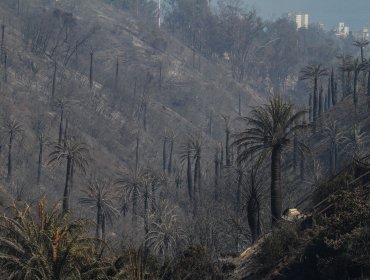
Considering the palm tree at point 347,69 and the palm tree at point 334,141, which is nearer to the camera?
the palm tree at point 334,141

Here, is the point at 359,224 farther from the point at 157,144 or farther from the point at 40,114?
the point at 157,144

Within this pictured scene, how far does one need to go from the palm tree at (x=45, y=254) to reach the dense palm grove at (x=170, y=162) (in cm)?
8

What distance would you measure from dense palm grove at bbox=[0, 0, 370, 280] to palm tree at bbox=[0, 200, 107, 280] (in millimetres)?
78

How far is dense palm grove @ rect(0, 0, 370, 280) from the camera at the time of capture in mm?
23020

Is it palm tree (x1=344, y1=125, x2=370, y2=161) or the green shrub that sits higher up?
palm tree (x1=344, y1=125, x2=370, y2=161)

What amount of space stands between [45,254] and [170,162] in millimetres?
77748

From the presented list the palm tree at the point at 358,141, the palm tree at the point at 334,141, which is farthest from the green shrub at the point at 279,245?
the palm tree at the point at 334,141

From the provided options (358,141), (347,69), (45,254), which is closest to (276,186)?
(45,254)

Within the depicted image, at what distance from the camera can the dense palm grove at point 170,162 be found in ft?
75.5

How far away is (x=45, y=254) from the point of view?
20922 mm

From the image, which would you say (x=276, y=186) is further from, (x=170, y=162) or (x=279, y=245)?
(x=170, y=162)

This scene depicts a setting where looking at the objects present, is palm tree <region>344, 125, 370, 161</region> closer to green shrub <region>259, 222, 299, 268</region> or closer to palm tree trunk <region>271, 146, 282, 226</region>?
palm tree trunk <region>271, 146, 282, 226</region>

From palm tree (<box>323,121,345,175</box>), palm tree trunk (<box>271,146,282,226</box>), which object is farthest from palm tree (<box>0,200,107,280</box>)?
palm tree (<box>323,121,345,175</box>)

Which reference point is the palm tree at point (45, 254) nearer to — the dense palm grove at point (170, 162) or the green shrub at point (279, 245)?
the dense palm grove at point (170, 162)
